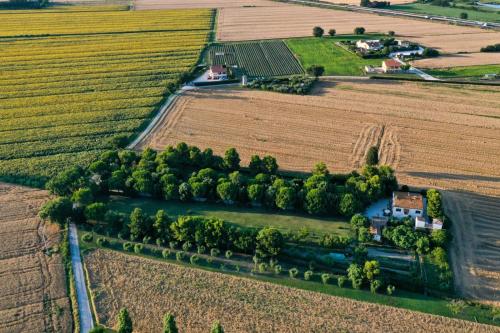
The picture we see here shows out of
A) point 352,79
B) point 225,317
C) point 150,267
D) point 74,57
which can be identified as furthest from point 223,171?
point 74,57

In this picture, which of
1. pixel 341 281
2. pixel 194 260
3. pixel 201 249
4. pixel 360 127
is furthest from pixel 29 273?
pixel 360 127

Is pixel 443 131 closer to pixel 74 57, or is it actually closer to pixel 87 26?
pixel 74 57

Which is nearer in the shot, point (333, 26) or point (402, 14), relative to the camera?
point (333, 26)

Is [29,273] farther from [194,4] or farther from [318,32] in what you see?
[194,4]

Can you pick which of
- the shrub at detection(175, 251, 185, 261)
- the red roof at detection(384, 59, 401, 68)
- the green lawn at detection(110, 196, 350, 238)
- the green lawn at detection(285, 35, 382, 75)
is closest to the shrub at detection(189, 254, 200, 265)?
the shrub at detection(175, 251, 185, 261)

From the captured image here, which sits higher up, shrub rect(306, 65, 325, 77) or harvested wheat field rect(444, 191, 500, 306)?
shrub rect(306, 65, 325, 77)

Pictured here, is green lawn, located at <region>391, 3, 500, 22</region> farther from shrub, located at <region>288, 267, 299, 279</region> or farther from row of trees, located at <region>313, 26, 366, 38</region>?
shrub, located at <region>288, 267, 299, 279</region>

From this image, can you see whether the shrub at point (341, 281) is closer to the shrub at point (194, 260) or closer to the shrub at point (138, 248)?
the shrub at point (194, 260)
